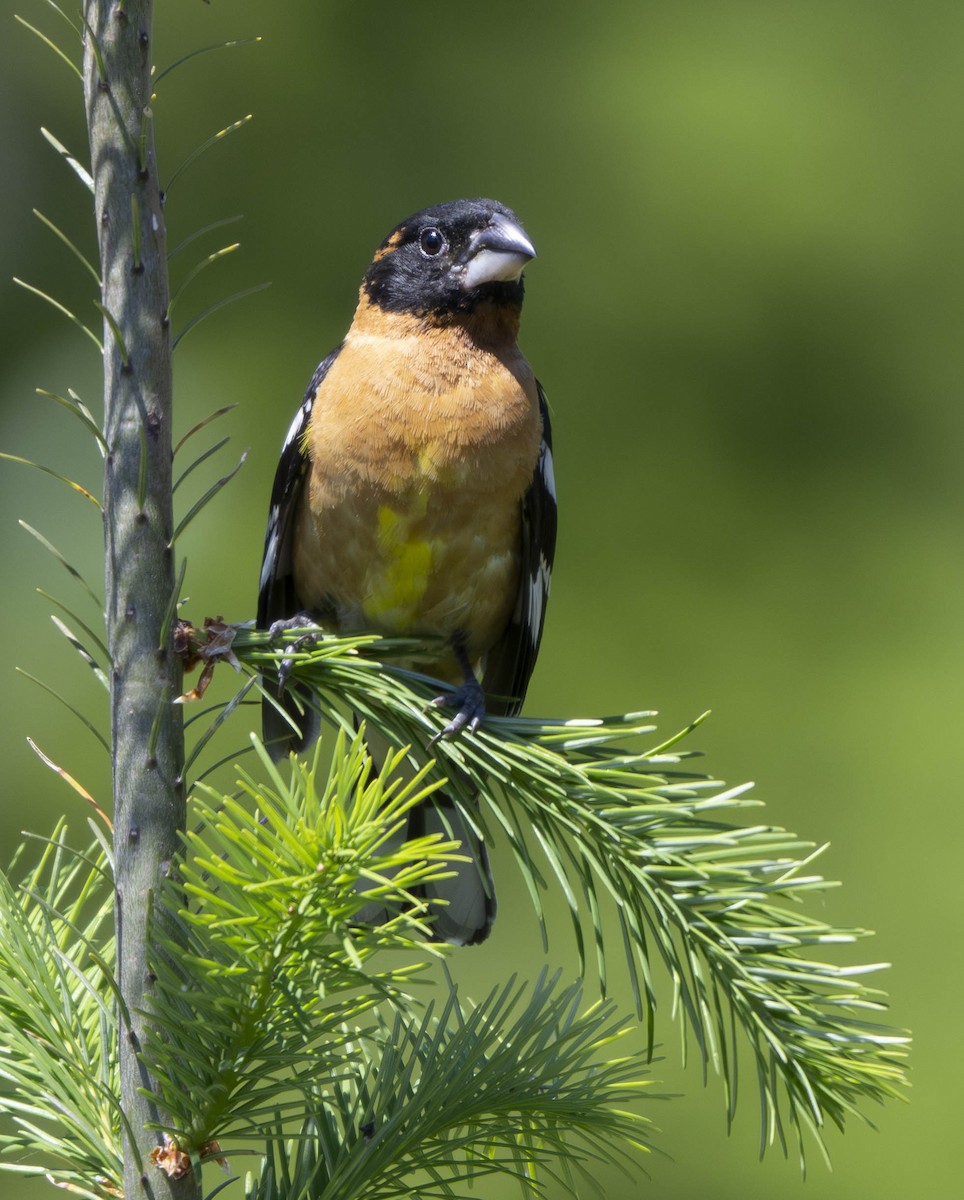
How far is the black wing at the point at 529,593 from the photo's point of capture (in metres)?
2.65

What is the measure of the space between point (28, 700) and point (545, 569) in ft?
9.39

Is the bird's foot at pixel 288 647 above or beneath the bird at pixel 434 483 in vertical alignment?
beneath

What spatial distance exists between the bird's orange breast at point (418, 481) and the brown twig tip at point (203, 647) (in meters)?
0.96

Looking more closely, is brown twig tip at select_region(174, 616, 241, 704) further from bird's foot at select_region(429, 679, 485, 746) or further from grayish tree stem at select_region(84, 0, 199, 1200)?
bird's foot at select_region(429, 679, 485, 746)

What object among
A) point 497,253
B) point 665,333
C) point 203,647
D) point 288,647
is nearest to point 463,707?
Answer: point 288,647

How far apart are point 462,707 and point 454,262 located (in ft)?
4.42

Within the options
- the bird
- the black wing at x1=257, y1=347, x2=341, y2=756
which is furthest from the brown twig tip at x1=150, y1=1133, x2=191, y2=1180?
the black wing at x1=257, y1=347, x2=341, y2=756

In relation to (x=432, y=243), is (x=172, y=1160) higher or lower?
lower

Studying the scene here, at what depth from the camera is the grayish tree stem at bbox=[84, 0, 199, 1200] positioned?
130 cm

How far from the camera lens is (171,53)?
16.4 ft

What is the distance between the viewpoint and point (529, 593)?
2742mm

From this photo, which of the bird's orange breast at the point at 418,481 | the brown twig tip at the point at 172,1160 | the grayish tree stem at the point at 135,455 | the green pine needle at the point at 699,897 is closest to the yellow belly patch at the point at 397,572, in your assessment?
the bird's orange breast at the point at 418,481

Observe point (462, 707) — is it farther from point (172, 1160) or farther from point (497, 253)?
point (497, 253)

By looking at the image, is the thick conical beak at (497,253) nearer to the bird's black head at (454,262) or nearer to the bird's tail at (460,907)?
the bird's black head at (454,262)
